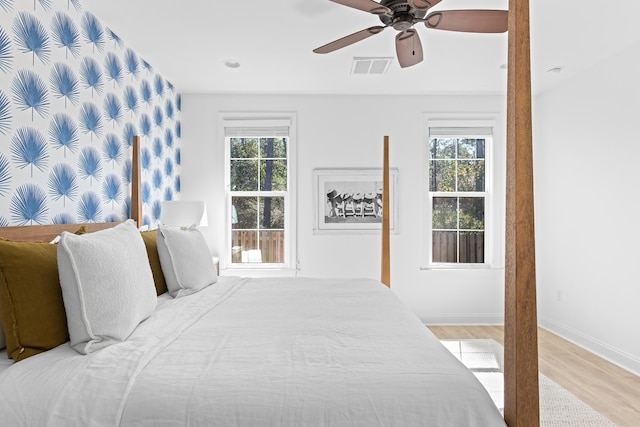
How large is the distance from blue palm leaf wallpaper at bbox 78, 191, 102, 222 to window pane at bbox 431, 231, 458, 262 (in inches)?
134

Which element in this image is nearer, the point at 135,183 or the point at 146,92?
the point at 135,183

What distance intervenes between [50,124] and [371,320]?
1.99 metres

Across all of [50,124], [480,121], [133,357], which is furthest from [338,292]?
[480,121]

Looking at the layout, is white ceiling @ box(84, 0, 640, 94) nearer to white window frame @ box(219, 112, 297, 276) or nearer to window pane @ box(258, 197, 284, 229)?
white window frame @ box(219, 112, 297, 276)

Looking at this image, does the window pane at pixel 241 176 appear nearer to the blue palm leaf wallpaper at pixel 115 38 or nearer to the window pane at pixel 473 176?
the blue palm leaf wallpaper at pixel 115 38

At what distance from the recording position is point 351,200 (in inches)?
179

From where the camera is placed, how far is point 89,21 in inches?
103

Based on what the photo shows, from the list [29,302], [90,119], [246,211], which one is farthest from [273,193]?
[29,302]

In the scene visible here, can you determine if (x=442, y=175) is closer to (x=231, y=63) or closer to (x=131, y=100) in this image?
(x=231, y=63)

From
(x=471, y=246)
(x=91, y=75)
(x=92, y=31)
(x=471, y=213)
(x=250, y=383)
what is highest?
(x=92, y=31)

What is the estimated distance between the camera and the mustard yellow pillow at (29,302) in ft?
4.43

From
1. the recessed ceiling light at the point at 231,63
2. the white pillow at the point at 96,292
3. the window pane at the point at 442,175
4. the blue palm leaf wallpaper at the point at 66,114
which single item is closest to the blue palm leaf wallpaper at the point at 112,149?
the blue palm leaf wallpaper at the point at 66,114

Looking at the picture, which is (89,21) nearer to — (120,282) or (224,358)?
(120,282)

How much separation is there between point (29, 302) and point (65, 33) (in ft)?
5.68
